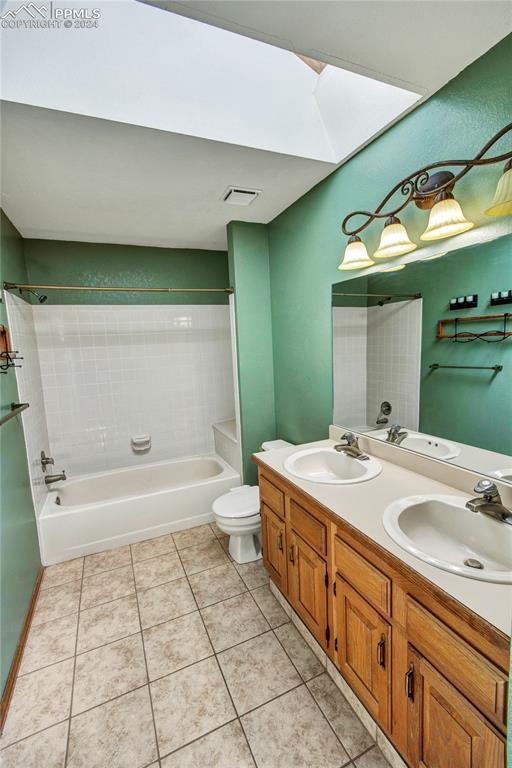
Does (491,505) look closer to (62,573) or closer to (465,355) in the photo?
(465,355)

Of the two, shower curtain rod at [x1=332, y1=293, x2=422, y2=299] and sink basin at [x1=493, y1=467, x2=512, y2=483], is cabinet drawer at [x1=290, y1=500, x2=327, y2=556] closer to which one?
sink basin at [x1=493, y1=467, x2=512, y2=483]

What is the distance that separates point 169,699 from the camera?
55.9 inches

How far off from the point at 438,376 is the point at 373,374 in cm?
41

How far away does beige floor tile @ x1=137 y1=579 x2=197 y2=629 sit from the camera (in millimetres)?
1865

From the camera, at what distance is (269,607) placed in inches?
74.2

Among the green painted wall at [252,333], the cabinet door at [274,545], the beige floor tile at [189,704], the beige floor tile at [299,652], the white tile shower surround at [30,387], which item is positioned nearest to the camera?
the beige floor tile at [189,704]

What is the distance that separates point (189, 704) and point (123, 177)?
256 centimetres

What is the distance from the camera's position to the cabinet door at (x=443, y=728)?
0.76 meters

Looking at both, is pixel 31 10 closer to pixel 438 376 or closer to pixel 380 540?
pixel 438 376

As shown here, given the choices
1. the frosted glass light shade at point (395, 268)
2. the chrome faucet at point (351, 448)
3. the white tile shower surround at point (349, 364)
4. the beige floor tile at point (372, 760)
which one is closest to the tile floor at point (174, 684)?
the beige floor tile at point (372, 760)

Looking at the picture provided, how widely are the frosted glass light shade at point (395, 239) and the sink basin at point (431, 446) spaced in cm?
84

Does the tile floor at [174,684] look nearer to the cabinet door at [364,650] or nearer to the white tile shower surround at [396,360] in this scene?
the cabinet door at [364,650]

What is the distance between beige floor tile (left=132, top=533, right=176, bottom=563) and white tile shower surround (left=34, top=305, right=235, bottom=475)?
34.2 inches

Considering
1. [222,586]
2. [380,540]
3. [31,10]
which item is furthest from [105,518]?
[31,10]
